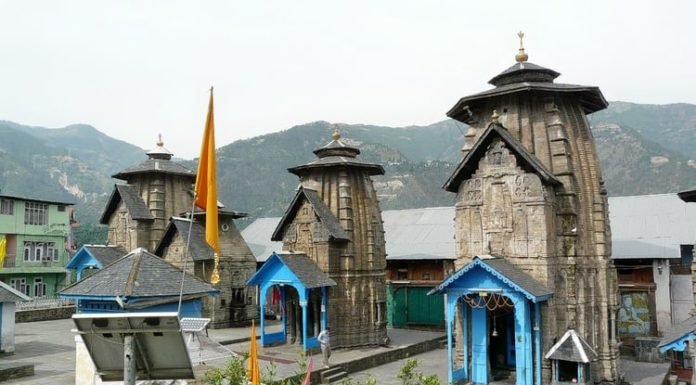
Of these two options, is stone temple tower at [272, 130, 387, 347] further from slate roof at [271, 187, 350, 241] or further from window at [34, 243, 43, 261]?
window at [34, 243, 43, 261]

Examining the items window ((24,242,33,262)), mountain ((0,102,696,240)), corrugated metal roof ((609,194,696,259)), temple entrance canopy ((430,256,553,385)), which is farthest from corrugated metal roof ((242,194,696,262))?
mountain ((0,102,696,240))

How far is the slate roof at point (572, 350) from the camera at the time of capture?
62.1ft

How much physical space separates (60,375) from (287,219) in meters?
12.0

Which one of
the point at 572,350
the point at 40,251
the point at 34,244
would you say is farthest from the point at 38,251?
the point at 572,350

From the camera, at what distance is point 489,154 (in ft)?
70.5

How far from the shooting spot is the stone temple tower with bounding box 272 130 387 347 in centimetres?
2736

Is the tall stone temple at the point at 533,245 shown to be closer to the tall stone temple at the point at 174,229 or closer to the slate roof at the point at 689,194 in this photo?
the slate roof at the point at 689,194

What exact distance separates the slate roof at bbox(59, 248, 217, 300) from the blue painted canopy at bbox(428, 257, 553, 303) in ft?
27.5

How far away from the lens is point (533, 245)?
66.8 ft

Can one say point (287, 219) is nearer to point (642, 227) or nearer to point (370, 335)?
point (370, 335)

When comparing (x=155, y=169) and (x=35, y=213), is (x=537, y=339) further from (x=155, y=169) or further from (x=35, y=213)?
(x=35, y=213)

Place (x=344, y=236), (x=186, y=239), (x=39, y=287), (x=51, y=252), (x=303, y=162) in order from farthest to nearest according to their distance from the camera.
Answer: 1. (x=303, y=162)
2. (x=51, y=252)
3. (x=39, y=287)
4. (x=186, y=239)
5. (x=344, y=236)

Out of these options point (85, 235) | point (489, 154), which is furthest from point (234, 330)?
point (85, 235)

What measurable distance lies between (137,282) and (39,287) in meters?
36.1
